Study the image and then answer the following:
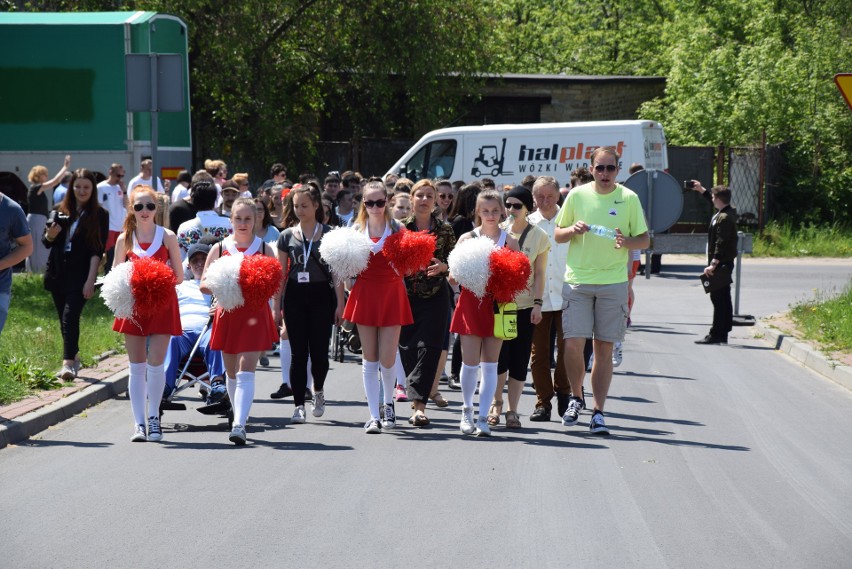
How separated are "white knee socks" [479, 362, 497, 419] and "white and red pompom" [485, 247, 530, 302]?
577mm

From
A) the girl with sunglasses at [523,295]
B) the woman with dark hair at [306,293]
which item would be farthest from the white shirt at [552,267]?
the woman with dark hair at [306,293]

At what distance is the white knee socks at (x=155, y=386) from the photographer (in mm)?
9375

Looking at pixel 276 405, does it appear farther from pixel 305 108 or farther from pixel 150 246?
pixel 305 108

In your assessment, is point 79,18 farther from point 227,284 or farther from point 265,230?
point 227,284

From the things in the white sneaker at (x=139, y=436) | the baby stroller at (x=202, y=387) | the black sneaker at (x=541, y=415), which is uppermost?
the baby stroller at (x=202, y=387)

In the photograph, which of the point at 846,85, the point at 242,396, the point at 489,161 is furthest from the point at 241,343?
the point at 489,161

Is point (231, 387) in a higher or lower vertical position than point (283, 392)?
higher

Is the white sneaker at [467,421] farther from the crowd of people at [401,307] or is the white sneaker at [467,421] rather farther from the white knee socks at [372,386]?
the white knee socks at [372,386]

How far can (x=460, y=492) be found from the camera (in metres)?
7.55

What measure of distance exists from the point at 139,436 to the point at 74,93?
15145 millimetres

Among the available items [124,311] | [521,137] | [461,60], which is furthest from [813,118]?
[124,311]

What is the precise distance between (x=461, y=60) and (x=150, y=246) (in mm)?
24039

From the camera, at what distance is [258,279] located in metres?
9.05

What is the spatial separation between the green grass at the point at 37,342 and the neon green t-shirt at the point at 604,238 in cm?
481
